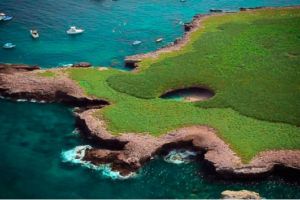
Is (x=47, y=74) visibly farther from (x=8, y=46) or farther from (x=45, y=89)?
(x=8, y=46)

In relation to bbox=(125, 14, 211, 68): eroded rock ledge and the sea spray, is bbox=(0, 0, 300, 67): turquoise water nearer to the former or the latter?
bbox=(125, 14, 211, 68): eroded rock ledge

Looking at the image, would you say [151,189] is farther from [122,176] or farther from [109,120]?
[109,120]

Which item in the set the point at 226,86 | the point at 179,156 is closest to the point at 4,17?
the point at 226,86

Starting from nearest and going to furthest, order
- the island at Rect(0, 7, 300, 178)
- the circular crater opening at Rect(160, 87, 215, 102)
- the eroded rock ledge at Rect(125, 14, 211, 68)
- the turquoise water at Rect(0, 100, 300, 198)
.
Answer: the turquoise water at Rect(0, 100, 300, 198)
the island at Rect(0, 7, 300, 178)
the circular crater opening at Rect(160, 87, 215, 102)
the eroded rock ledge at Rect(125, 14, 211, 68)

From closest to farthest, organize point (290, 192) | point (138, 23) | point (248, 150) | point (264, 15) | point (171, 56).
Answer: point (290, 192), point (248, 150), point (171, 56), point (264, 15), point (138, 23)

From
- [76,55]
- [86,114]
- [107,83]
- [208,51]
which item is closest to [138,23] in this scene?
[76,55]

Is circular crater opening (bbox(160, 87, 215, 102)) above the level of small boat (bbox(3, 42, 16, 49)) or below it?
below

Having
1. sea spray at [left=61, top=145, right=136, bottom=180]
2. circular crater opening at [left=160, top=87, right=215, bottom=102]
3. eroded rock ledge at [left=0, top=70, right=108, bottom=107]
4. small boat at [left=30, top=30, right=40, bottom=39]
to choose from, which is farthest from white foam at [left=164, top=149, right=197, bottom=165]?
small boat at [left=30, top=30, right=40, bottom=39]
